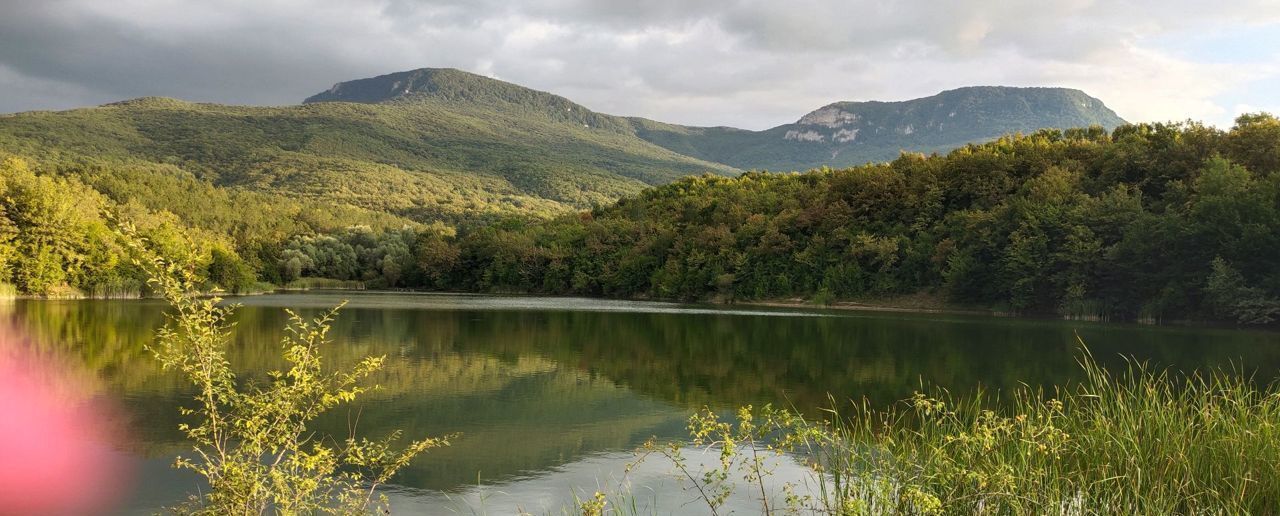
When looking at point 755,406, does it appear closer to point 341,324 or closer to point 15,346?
point 15,346

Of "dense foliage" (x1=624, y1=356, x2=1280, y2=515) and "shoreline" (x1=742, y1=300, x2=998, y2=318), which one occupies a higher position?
"dense foliage" (x1=624, y1=356, x2=1280, y2=515)

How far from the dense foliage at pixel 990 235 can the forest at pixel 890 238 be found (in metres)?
0.13

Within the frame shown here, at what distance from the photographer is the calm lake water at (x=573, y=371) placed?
401 inches

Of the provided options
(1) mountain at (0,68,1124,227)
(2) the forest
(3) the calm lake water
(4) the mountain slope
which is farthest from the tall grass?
(4) the mountain slope

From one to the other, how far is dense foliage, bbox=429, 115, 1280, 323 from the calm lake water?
5682 millimetres

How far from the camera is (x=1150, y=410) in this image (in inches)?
307

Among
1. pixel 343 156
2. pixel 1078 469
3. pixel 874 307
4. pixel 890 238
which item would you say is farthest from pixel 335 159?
pixel 1078 469

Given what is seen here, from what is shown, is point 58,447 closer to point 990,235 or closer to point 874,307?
point 990,235

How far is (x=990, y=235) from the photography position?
159 feet

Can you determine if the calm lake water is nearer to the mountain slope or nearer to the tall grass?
the tall grass

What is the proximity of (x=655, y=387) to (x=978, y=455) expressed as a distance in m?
11.0

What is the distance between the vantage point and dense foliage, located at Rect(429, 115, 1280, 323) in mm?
37906

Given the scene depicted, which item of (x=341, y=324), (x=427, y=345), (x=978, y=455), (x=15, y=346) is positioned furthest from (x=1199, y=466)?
(x=341, y=324)

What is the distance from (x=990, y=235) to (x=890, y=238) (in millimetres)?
8431
